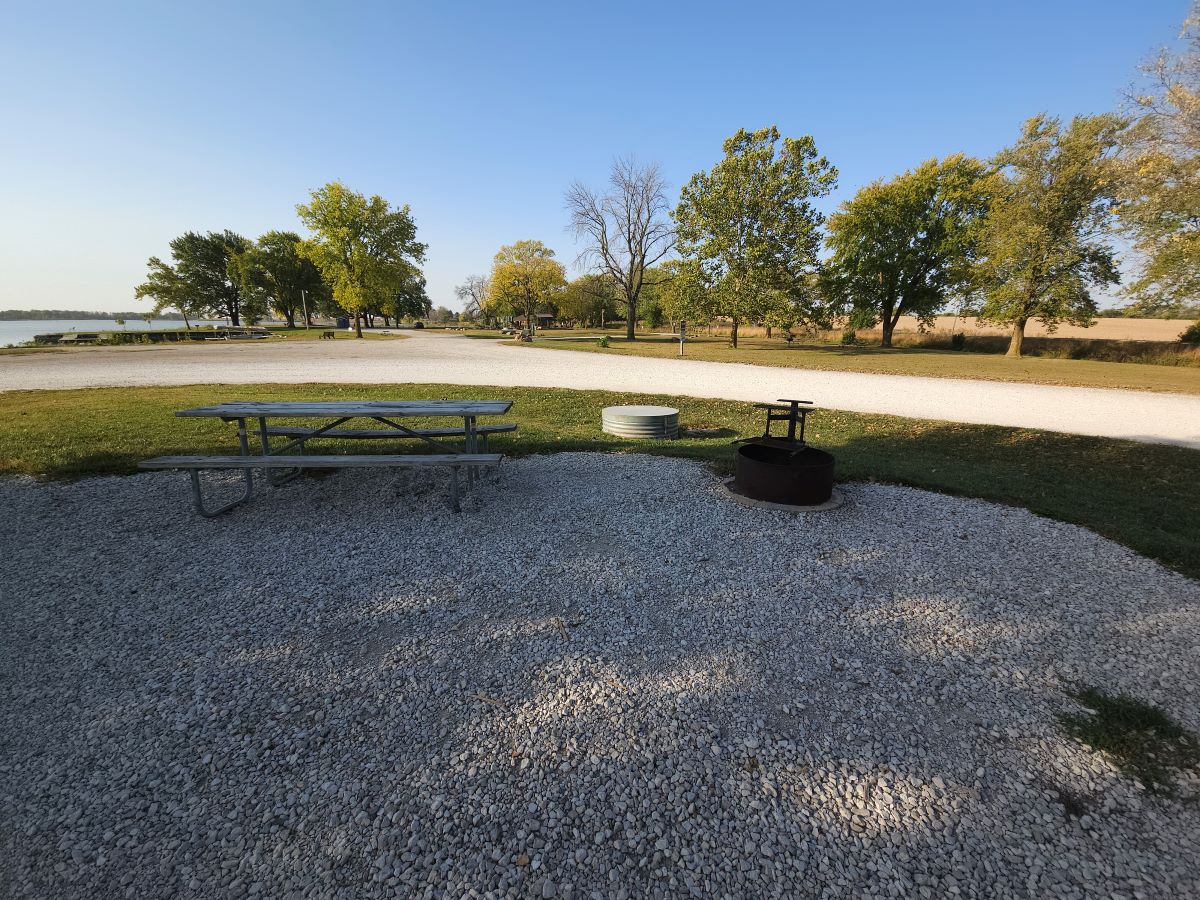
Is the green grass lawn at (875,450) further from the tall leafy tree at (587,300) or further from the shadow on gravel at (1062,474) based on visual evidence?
the tall leafy tree at (587,300)

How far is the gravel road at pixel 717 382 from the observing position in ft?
32.3

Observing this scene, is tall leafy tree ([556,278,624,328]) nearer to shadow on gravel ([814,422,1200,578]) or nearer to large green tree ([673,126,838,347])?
large green tree ([673,126,838,347])

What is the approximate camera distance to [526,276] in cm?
5134

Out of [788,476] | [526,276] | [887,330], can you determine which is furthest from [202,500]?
[526,276]

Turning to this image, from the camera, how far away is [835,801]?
1947mm

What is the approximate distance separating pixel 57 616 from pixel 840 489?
6.24 metres

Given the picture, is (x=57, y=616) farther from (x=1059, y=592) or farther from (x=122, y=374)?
(x=122, y=374)

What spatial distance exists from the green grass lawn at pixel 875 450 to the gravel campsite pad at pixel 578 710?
1289 millimetres

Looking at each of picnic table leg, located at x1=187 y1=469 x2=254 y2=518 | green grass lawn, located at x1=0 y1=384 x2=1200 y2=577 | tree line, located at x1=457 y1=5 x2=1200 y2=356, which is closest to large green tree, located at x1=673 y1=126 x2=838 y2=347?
tree line, located at x1=457 y1=5 x2=1200 y2=356

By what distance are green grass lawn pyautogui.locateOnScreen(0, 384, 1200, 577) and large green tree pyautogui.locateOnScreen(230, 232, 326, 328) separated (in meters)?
52.7

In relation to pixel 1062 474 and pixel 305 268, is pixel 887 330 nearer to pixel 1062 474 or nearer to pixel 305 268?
pixel 1062 474

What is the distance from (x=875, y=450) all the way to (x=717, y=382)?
754cm

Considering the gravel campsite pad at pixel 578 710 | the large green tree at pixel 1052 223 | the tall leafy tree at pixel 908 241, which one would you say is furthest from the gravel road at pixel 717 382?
the tall leafy tree at pixel 908 241

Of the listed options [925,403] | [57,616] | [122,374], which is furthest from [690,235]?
[57,616]
